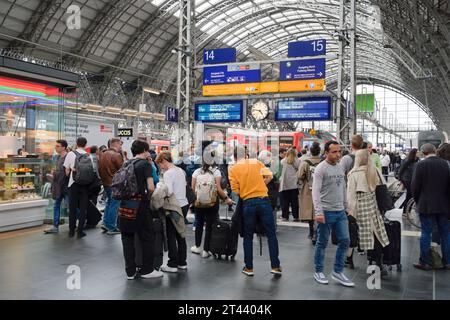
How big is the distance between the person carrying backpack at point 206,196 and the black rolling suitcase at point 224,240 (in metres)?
0.13

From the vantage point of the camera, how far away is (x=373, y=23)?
28359 mm

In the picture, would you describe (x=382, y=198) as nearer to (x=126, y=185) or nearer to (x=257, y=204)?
(x=257, y=204)

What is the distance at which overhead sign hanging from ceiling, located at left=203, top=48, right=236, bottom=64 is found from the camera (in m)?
14.6

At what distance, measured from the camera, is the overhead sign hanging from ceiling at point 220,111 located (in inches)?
576

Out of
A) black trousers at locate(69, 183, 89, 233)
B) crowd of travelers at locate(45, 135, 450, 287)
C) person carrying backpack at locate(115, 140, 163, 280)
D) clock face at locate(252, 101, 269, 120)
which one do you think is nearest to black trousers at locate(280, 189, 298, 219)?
crowd of travelers at locate(45, 135, 450, 287)

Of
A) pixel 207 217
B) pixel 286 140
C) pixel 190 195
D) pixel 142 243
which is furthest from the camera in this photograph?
pixel 286 140

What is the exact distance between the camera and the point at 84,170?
7418 millimetres

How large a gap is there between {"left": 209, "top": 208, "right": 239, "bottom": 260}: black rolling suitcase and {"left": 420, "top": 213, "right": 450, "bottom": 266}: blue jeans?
7.78 ft

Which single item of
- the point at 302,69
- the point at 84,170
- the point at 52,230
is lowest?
the point at 52,230

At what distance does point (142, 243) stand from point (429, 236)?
3.55m

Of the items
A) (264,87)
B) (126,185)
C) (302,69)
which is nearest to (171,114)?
(264,87)

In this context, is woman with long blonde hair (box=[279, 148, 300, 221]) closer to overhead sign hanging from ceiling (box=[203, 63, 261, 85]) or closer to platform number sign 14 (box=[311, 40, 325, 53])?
platform number sign 14 (box=[311, 40, 325, 53])
